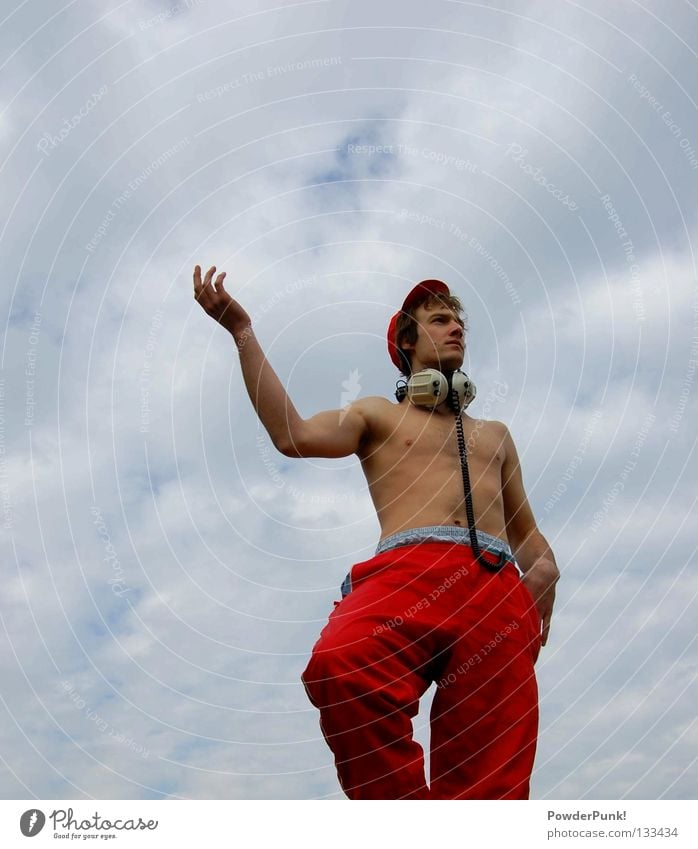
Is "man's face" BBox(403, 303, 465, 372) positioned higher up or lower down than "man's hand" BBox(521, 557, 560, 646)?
higher up

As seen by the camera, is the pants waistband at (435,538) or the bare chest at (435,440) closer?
the pants waistband at (435,538)

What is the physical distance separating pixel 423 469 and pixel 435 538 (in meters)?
0.63

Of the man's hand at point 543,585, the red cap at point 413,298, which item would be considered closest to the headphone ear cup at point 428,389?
the red cap at point 413,298

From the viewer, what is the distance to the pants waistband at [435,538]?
592cm

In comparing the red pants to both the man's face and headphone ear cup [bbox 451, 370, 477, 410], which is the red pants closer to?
headphone ear cup [bbox 451, 370, 477, 410]

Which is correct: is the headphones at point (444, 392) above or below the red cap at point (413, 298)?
below

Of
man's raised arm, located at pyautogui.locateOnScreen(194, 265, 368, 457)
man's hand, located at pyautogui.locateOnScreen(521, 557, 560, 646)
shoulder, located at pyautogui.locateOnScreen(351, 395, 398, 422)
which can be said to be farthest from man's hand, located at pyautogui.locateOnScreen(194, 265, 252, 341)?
man's hand, located at pyautogui.locateOnScreen(521, 557, 560, 646)

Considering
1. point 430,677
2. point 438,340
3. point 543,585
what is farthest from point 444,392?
point 430,677

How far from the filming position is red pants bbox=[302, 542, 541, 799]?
4961 mm

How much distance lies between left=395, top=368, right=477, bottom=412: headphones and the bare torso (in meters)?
0.11

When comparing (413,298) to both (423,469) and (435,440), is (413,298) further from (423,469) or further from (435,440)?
(423,469)

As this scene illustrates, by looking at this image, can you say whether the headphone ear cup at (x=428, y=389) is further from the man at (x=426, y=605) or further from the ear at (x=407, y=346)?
the ear at (x=407, y=346)

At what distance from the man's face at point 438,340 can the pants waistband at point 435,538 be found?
1.62 metres
